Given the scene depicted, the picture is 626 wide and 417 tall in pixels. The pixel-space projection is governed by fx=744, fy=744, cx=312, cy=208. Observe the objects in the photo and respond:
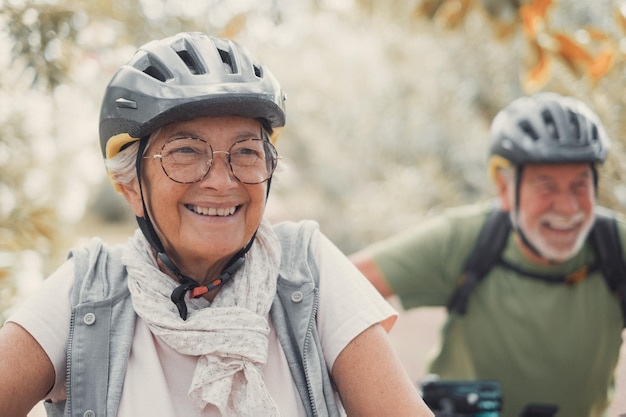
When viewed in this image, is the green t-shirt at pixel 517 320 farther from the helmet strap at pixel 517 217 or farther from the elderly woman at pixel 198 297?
the elderly woman at pixel 198 297

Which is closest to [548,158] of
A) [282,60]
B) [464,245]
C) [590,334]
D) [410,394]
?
[464,245]

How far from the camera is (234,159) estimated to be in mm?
2348

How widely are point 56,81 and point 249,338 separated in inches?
66.1

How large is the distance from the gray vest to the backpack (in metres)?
1.49

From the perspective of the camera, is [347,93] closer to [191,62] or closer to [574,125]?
[574,125]

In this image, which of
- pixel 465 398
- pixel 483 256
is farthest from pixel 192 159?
pixel 483 256

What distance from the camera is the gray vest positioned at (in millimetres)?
2184

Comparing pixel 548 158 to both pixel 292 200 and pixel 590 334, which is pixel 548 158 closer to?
pixel 590 334

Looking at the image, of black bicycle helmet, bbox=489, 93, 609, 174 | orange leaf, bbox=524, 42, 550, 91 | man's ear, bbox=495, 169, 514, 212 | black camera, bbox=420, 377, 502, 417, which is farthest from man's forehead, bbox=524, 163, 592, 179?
black camera, bbox=420, 377, 502, 417

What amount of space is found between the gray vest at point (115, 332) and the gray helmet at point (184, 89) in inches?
16.4

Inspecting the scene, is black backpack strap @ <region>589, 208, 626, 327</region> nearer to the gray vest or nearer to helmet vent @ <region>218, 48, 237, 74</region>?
the gray vest

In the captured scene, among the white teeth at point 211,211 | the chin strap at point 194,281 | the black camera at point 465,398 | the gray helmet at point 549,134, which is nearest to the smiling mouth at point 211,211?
the white teeth at point 211,211

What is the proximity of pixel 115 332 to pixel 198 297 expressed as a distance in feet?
0.94

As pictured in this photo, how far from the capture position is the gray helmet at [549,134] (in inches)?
147
